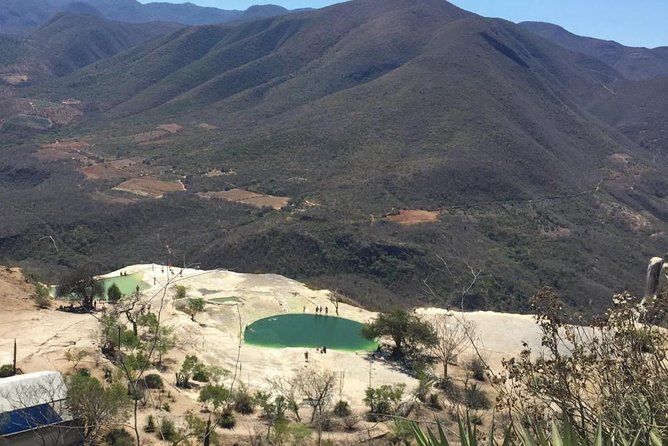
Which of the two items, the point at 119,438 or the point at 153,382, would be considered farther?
the point at 153,382

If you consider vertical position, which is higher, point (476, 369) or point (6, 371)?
point (6, 371)

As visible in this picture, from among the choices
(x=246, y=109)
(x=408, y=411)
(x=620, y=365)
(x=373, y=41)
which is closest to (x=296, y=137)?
(x=246, y=109)

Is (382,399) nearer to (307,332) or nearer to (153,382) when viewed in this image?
(153,382)

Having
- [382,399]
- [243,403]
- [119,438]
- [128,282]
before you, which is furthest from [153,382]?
[128,282]

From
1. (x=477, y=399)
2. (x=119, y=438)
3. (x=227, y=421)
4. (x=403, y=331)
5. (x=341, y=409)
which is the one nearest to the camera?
(x=119, y=438)

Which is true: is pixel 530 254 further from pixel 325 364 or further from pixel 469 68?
pixel 469 68

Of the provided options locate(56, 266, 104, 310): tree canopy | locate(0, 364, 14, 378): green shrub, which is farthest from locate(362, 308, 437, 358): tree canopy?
locate(0, 364, 14, 378): green shrub

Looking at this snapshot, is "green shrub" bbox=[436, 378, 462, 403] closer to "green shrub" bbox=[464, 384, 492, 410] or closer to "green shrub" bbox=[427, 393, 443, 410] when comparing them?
"green shrub" bbox=[427, 393, 443, 410]
